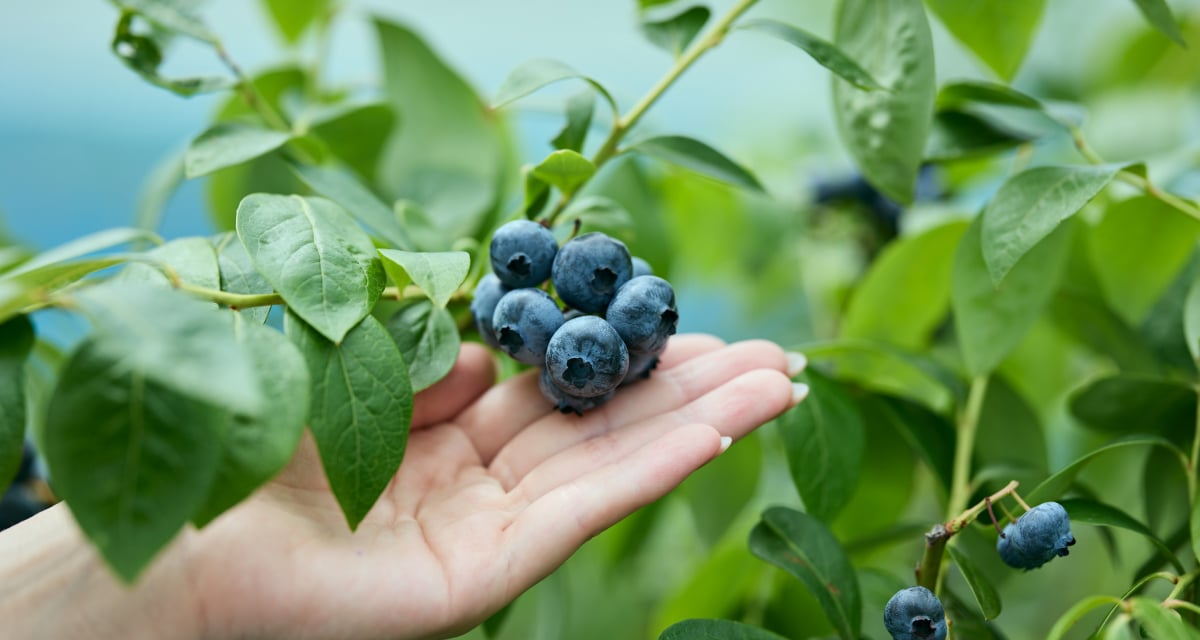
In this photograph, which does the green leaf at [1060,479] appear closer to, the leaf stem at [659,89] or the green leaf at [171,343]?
the leaf stem at [659,89]

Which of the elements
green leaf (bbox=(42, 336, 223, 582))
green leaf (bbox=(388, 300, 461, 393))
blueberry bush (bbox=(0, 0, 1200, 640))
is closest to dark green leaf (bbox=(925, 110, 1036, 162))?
blueberry bush (bbox=(0, 0, 1200, 640))

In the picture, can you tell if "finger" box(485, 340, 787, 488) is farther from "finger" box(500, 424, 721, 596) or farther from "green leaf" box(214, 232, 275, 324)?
"green leaf" box(214, 232, 275, 324)

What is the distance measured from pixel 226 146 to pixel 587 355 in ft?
1.56

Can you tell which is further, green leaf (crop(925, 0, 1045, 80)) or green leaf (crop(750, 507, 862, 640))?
green leaf (crop(925, 0, 1045, 80))

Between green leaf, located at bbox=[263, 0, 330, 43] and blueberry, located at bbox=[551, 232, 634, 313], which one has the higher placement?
blueberry, located at bbox=[551, 232, 634, 313]

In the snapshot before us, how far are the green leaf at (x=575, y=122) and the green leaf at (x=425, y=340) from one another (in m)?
0.24

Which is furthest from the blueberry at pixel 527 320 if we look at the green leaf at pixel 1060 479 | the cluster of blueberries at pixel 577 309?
the green leaf at pixel 1060 479

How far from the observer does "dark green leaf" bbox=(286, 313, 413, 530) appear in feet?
2.19

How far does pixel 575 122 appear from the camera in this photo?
946 millimetres

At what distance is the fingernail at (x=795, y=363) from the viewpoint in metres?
0.97

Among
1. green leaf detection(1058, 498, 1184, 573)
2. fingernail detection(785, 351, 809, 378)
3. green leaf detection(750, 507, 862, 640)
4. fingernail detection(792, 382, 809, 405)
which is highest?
green leaf detection(1058, 498, 1184, 573)

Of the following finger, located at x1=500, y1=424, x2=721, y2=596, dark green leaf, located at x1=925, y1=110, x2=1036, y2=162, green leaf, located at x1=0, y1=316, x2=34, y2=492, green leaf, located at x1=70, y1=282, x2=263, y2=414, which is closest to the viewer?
green leaf, located at x1=70, y1=282, x2=263, y2=414

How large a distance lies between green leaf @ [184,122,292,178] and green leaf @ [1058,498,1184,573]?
85 cm

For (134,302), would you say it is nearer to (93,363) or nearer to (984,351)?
(93,363)
